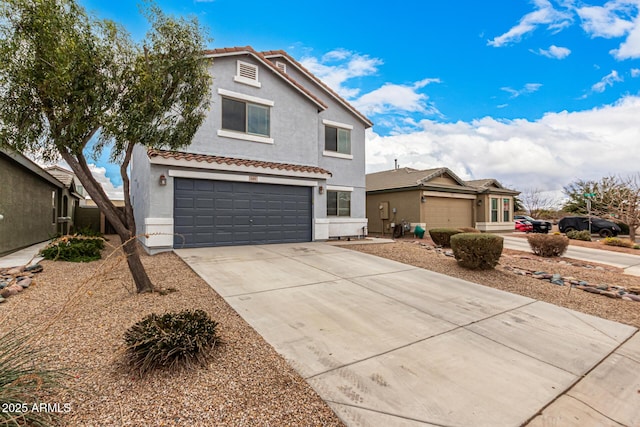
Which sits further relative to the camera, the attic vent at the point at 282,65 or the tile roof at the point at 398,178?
the tile roof at the point at 398,178

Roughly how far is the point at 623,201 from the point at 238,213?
74.2 ft

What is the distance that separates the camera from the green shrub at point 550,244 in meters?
11.3

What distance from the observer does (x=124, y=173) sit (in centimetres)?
554

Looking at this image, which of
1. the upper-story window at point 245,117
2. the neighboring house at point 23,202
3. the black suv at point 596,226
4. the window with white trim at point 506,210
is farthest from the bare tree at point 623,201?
the neighboring house at point 23,202

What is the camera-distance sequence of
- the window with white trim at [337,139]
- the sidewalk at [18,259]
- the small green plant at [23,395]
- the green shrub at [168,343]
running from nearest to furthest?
1. the small green plant at [23,395]
2. the green shrub at [168,343]
3. the sidewalk at [18,259]
4. the window with white trim at [337,139]

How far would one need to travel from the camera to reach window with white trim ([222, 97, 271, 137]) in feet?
37.4

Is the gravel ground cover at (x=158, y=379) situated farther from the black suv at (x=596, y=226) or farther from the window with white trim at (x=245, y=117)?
the black suv at (x=596, y=226)

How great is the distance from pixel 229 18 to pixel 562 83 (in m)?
15.9

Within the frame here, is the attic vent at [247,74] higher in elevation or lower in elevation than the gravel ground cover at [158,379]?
higher

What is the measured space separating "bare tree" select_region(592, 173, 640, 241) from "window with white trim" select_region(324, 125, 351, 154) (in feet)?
56.9

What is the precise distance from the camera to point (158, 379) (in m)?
2.82

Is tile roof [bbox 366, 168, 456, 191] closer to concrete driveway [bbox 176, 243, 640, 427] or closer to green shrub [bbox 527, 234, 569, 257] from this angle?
green shrub [bbox 527, 234, 569, 257]

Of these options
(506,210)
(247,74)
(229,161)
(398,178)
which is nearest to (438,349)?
(229,161)

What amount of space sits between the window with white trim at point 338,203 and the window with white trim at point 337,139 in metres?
2.08
